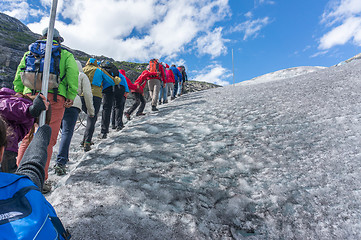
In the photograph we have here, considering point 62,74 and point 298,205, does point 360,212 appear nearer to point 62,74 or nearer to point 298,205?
point 298,205

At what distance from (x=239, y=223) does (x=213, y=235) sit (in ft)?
1.09

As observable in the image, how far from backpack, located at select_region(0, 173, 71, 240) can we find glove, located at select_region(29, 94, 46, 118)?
1.38 m

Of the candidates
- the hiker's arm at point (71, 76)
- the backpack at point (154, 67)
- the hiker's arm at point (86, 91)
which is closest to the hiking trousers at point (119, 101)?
the hiker's arm at point (86, 91)

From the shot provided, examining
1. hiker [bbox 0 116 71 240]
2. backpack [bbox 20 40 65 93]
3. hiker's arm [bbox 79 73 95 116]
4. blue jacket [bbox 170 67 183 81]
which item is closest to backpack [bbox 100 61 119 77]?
hiker's arm [bbox 79 73 95 116]

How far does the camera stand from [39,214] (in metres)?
0.88

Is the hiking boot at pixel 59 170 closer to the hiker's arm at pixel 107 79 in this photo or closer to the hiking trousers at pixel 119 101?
the hiker's arm at pixel 107 79

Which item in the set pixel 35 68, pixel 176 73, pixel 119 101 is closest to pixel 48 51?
pixel 35 68

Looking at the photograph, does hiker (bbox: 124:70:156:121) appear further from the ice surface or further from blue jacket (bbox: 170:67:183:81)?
blue jacket (bbox: 170:67:183:81)

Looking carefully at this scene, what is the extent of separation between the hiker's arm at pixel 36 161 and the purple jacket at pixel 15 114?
899 millimetres

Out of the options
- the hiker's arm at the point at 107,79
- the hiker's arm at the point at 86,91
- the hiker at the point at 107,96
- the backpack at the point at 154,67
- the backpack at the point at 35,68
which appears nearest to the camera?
the backpack at the point at 35,68

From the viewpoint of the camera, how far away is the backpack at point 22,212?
2.53 ft

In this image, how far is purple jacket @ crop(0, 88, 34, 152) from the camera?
226cm

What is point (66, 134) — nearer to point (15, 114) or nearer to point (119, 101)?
point (15, 114)

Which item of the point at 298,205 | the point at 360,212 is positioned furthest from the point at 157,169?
the point at 360,212
